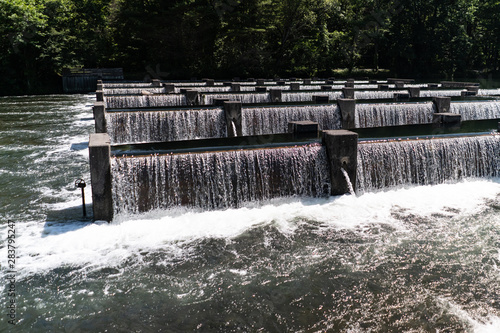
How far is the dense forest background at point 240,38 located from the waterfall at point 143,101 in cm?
2413

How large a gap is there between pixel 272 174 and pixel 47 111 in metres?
Result: 23.8

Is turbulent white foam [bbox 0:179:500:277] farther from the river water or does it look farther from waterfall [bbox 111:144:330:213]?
waterfall [bbox 111:144:330:213]

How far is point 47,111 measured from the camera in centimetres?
2980

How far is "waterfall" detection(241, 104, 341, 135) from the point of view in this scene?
17.8 meters

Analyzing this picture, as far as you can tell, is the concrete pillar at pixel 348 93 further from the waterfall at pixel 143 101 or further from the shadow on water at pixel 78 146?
the shadow on water at pixel 78 146

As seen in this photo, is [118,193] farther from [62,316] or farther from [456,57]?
[456,57]

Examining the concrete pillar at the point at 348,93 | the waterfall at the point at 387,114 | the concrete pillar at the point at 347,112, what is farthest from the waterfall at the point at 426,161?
the concrete pillar at the point at 348,93

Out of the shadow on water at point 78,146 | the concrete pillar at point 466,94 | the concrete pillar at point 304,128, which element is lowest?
the shadow on water at point 78,146

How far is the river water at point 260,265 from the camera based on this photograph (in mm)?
6770

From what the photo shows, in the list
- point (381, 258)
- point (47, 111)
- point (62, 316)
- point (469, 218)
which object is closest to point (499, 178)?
point (469, 218)

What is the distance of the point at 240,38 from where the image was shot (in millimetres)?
46469

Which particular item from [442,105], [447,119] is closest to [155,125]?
[447,119]

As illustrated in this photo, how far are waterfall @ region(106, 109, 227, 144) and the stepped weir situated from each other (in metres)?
0.04

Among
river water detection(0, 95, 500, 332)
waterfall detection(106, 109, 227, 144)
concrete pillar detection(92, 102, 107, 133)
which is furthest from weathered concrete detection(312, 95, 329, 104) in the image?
concrete pillar detection(92, 102, 107, 133)
